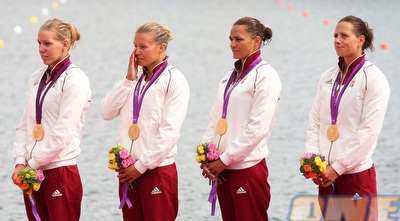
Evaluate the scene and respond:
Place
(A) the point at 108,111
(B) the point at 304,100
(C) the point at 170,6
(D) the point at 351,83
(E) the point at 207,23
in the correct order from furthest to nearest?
(C) the point at 170,6 < (E) the point at 207,23 < (B) the point at 304,100 < (A) the point at 108,111 < (D) the point at 351,83

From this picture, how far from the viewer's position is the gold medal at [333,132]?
4055 mm

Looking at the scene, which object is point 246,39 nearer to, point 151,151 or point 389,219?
point 151,151

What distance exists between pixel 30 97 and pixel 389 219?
2.06 meters

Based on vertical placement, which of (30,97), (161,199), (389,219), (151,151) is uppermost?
(30,97)

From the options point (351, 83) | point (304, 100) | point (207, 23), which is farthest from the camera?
point (207, 23)

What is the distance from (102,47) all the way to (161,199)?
423 inches

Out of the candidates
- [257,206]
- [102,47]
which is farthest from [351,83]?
[102,47]

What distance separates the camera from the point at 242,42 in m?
4.21

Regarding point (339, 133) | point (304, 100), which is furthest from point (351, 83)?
point (304, 100)

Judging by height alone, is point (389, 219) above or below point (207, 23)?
below

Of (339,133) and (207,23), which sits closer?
(339,133)

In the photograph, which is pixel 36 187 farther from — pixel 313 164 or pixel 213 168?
pixel 313 164

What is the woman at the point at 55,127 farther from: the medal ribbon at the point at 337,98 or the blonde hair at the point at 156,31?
the medal ribbon at the point at 337,98

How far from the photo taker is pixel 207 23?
19047 millimetres
